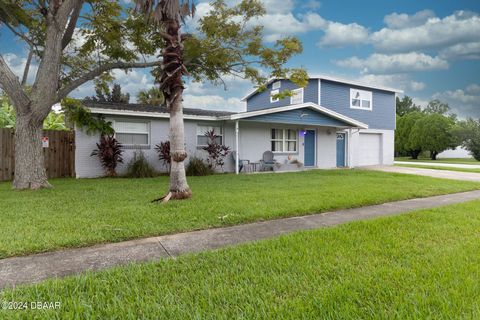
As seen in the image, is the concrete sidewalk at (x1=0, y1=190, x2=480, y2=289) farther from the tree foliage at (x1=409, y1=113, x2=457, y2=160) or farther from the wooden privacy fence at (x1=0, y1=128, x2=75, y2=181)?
the tree foliage at (x1=409, y1=113, x2=457, y2=160)

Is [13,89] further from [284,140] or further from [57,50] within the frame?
[284,140]

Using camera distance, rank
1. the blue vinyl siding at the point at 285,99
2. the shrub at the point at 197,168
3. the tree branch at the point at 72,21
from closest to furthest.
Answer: the tree branch at the point at 72,21, the shrub at the point at 197,168, the blue vinyl siding at the point at 285,99

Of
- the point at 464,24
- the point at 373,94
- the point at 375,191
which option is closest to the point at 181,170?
the point at 375,191

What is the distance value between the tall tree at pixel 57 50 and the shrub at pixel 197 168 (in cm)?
465

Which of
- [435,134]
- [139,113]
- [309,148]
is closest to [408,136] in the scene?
[435,134]

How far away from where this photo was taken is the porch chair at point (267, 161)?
15219 mm

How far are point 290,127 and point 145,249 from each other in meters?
14.0

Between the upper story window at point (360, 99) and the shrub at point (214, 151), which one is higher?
the upper story window at point (360, 99)

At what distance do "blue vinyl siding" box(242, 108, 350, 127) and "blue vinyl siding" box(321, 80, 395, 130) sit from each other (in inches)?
80.8

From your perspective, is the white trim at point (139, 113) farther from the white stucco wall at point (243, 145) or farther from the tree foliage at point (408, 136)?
the tree foliage at point (408, 136)

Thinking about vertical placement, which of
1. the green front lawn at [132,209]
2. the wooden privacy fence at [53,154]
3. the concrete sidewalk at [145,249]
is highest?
the wooden privacy fence at [53,154]

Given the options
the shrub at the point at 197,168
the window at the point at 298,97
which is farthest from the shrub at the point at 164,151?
the window at the point at 298,97

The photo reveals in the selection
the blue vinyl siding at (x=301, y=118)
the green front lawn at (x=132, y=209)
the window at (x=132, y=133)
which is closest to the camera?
the green front lawn at (x=132, y=209)

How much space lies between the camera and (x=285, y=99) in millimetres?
19812
